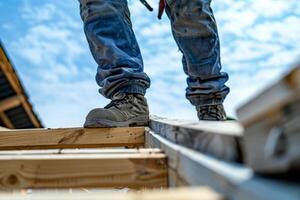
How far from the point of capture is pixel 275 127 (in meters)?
0.39

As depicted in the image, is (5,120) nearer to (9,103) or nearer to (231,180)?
(9,103)

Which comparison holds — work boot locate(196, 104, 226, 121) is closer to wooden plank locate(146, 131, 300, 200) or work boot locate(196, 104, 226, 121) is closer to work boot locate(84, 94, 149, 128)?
work boot locate(84, 94, 149, 128)

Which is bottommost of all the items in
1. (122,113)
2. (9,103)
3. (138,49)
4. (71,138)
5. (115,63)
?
(71,138)

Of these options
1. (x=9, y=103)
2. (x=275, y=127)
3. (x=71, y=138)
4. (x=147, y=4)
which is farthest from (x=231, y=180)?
(x=9, y=103)

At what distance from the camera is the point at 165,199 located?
363mm

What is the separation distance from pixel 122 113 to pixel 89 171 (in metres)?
0.99

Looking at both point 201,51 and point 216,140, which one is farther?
point 201,51

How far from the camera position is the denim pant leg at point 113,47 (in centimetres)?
179

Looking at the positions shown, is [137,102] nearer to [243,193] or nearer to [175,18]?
[175,18]

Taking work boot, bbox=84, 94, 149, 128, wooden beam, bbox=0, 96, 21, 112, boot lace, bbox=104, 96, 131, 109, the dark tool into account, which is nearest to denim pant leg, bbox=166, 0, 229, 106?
work boot, bbox=84, 94, 149, 128

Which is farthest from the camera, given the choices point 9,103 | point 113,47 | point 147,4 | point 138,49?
point 9,103

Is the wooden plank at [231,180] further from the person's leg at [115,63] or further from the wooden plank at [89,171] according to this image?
the person's leg at [115,63]

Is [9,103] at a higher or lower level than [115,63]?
higher

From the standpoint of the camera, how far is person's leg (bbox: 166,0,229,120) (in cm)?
219
